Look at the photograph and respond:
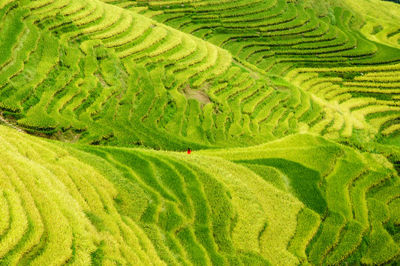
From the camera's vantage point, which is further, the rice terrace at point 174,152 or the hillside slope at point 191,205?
the rice terrace at point 174,152

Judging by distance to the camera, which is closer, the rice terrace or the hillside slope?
the hillside slope

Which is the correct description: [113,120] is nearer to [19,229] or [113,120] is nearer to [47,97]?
[47,97]

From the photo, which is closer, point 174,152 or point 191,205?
point 191,205

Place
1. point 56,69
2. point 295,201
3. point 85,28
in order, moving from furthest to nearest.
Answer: point 85,28, point 56,69, point 295,201

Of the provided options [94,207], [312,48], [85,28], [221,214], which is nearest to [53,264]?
[94,207]

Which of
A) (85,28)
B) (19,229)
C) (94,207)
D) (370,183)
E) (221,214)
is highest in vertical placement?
(85,28)

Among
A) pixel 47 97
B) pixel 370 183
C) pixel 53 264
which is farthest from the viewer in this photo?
pixel 47 97

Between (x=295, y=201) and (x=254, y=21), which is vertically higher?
(x=254, y=21)

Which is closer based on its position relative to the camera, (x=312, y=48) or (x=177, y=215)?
(x=177, y=215)
